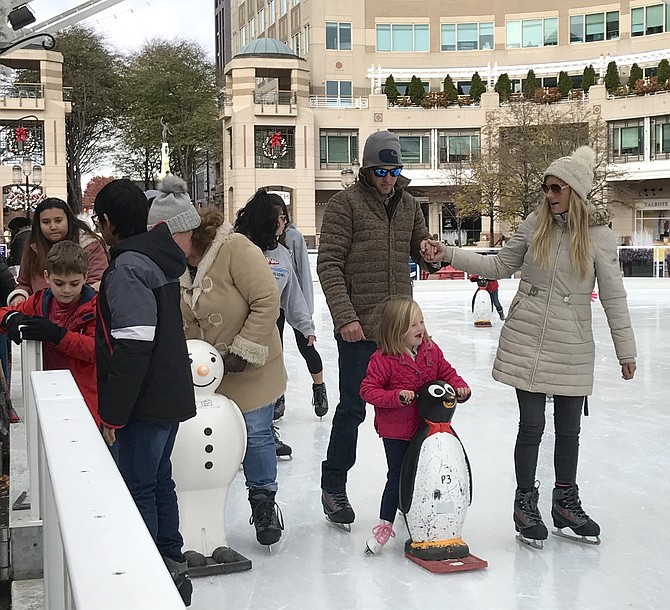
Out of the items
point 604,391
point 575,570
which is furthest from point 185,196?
point 604,391

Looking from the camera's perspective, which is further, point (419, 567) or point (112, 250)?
point (419, 567)

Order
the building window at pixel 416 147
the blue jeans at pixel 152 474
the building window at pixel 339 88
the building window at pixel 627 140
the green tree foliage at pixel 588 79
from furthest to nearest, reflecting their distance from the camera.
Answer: the building window at pixel 339 88 → the building window at pixel 416 147 → the green tree foliage at pixel 588 79 → the building window at pixel 627 140 → the blue jeans at pixel 152 474

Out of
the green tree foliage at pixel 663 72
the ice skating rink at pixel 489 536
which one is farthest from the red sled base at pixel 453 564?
the green tree foliage at pixel 663 72

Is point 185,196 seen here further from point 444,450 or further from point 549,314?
point 549,314

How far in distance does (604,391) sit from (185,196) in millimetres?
5938

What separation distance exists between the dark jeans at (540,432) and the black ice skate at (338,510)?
0.75 metres

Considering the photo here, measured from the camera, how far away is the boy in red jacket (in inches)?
149

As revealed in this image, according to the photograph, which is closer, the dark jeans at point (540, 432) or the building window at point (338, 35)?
the dark jeans at point (540, 432)

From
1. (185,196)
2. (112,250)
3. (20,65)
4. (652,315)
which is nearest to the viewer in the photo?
(112,250)

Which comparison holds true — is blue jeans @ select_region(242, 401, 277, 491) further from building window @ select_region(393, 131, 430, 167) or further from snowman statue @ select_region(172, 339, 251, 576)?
building window @ select_region(393, 131, 430, 167)

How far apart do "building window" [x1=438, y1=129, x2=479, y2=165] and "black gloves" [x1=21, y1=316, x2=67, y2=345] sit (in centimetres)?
4594

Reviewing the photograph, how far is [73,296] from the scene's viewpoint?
3963 millimetres

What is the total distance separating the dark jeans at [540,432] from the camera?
4.05 metres

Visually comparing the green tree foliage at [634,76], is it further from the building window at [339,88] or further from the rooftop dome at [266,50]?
the rooftop dome at [266,50]
